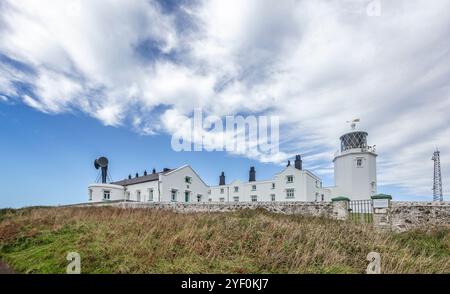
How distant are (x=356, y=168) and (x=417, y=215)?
19.6m

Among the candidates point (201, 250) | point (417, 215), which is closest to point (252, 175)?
point (417, 215)

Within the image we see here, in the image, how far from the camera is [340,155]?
33094mm

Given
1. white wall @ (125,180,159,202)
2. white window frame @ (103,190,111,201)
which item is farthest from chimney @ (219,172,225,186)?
white window frame @ (103,190,111,201)

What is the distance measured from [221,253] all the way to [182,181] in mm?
28158

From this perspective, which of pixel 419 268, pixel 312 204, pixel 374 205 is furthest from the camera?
pixel 312 204

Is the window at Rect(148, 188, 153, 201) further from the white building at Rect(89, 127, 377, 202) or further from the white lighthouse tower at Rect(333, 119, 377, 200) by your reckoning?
the white lighthouse tower at Rect(333, 119, 377, 200)

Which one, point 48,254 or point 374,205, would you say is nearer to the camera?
point 48,254
